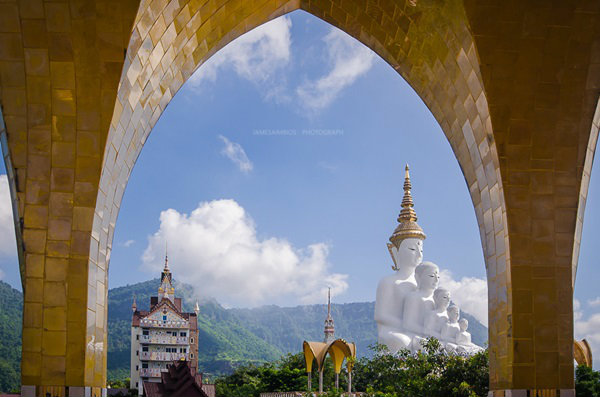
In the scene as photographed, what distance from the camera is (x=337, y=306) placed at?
426 ft

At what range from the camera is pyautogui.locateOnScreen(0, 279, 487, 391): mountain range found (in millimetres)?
35750

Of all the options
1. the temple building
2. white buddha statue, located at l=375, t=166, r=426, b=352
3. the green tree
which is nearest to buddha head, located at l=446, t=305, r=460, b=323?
white buddha statue, located at l=375, t=166, r=426, b=352

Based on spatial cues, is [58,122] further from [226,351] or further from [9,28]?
[226,351]

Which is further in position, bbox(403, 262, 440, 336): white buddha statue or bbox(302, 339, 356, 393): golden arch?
bbox(403, 262, 440, 336): white buddha statue

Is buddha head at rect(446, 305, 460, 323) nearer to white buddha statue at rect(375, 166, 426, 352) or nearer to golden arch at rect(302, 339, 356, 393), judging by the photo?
white buddha statue at rect(375, 166, 426, 352)

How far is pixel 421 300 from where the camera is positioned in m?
29.9

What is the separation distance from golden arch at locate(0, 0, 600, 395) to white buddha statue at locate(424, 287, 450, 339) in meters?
22.7

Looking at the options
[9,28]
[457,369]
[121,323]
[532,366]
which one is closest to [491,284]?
[532,366]

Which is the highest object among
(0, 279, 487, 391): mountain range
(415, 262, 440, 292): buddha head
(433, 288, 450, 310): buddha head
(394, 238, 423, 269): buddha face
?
(394, 238, 423, 269): buddha face

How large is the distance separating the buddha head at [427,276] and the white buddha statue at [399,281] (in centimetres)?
75

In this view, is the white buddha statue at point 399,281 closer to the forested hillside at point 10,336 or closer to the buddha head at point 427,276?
the buddha head at point 427,276

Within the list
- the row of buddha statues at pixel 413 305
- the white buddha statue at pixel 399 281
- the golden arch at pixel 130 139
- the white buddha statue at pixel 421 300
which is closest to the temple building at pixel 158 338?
the white buddha statue at pixel 399 281

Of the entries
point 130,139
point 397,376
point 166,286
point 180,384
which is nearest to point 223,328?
point 166,286

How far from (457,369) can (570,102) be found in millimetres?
8956
